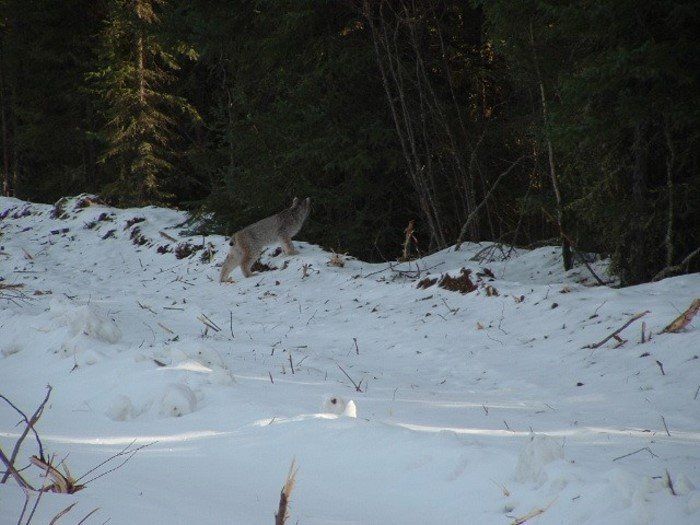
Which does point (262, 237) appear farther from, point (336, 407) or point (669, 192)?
point (336, 407)

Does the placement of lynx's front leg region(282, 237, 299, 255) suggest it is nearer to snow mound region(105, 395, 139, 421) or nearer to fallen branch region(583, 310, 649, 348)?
fallen branch region(583, 310, 649, 348)

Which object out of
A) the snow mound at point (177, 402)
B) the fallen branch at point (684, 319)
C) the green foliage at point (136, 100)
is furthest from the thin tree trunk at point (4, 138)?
the fallen branch at point (684, 319)

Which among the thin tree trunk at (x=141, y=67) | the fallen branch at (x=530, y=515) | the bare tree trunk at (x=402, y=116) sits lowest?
the fallen branch at (x=530, y=515)

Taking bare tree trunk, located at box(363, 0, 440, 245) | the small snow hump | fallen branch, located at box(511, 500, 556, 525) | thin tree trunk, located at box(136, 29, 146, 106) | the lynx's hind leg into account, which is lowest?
the lynx's hind leg

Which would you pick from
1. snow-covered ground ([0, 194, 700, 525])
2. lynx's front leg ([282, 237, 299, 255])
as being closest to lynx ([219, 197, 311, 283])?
lynx's front leg ([282, 237, 299, 255])

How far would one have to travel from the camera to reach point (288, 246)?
38.7 ft

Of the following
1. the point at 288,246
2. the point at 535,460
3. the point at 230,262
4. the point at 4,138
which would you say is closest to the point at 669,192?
the point at 535,460

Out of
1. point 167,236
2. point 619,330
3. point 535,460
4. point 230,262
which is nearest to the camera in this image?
point 535,460

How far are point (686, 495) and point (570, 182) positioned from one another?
6.84 meters

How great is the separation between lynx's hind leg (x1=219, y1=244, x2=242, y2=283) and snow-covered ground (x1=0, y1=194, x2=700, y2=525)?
2.20 metres

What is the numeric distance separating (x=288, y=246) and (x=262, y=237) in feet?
1.89

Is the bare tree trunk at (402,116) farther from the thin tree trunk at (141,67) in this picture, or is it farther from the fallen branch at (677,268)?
the thin tree trunk at (141,67)

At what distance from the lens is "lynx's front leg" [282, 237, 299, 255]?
1175cm

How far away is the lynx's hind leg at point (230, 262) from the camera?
1129 cm
